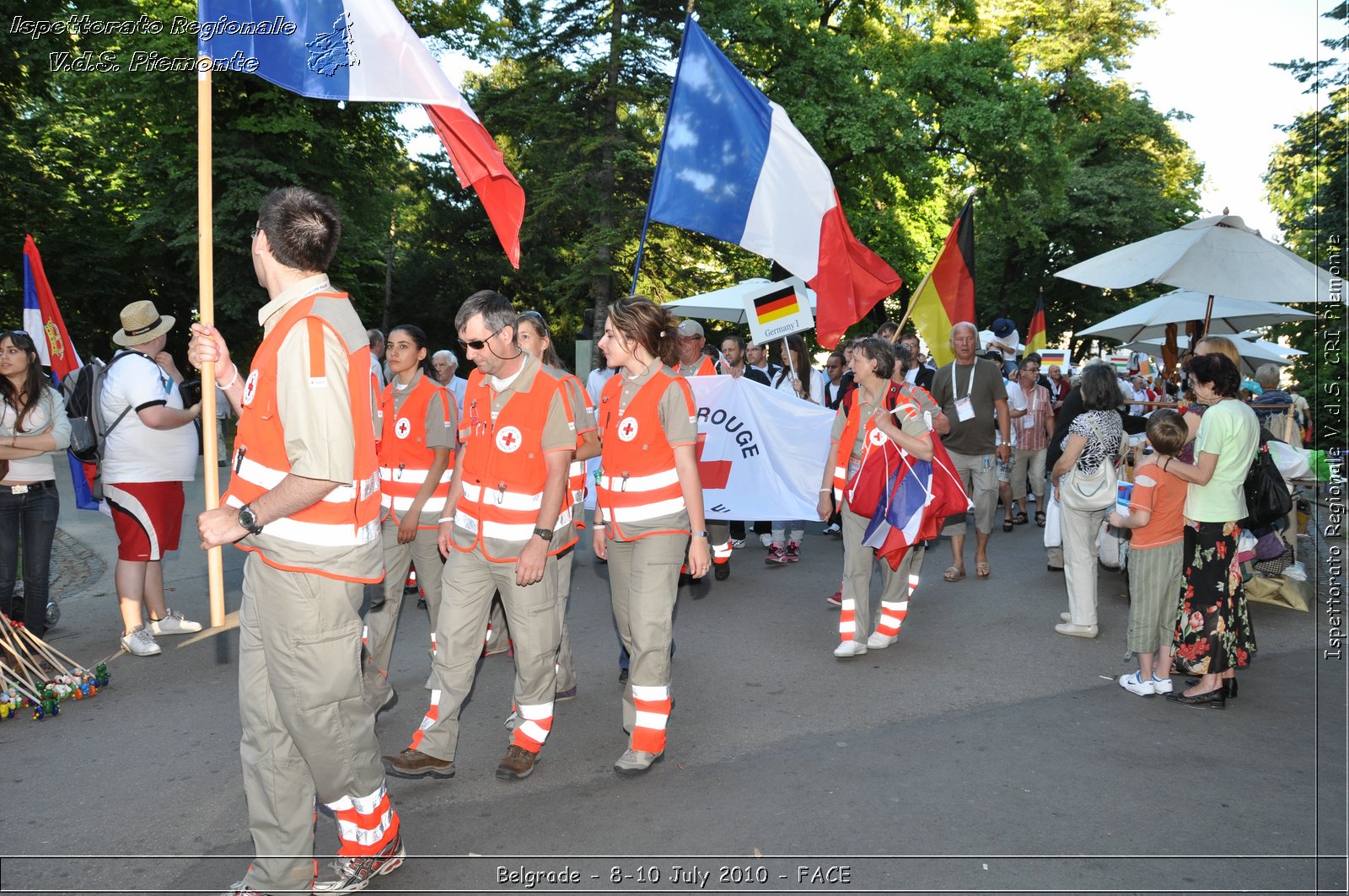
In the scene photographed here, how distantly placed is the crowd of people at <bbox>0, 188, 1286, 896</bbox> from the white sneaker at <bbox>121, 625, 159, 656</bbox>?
0.07 feet

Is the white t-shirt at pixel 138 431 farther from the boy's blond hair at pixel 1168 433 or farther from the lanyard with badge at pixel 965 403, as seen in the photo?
the lanyard with badge at pixel 965 403

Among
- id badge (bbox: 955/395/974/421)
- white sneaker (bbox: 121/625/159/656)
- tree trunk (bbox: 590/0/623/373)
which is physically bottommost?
white sneaker (bbox: 121/625/159/656)

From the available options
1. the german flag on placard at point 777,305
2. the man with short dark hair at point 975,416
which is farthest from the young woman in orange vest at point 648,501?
the man with short dark hair at point 975,416

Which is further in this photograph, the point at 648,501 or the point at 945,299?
the point at 945,299

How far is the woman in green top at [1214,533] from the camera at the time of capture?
559 centimetres

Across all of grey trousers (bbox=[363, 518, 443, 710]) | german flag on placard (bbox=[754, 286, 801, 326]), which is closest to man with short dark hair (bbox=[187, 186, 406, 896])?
grey trousers (bbox=[363, 518, 443, 710])

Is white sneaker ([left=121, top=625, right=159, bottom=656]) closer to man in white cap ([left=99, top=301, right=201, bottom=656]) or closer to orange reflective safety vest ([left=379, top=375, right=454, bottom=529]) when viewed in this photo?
man in white cap ([left=99, top=301, right=201, bottom=656])

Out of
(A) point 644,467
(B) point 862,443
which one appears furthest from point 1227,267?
(A) point 644,467

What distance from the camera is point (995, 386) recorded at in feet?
30.5

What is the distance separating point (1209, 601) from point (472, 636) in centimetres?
394

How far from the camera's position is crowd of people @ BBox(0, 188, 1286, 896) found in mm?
3346

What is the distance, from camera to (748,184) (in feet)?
24.3

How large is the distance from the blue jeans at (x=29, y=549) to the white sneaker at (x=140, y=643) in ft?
1.60

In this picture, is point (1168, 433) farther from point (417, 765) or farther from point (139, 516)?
point (139, 516)
